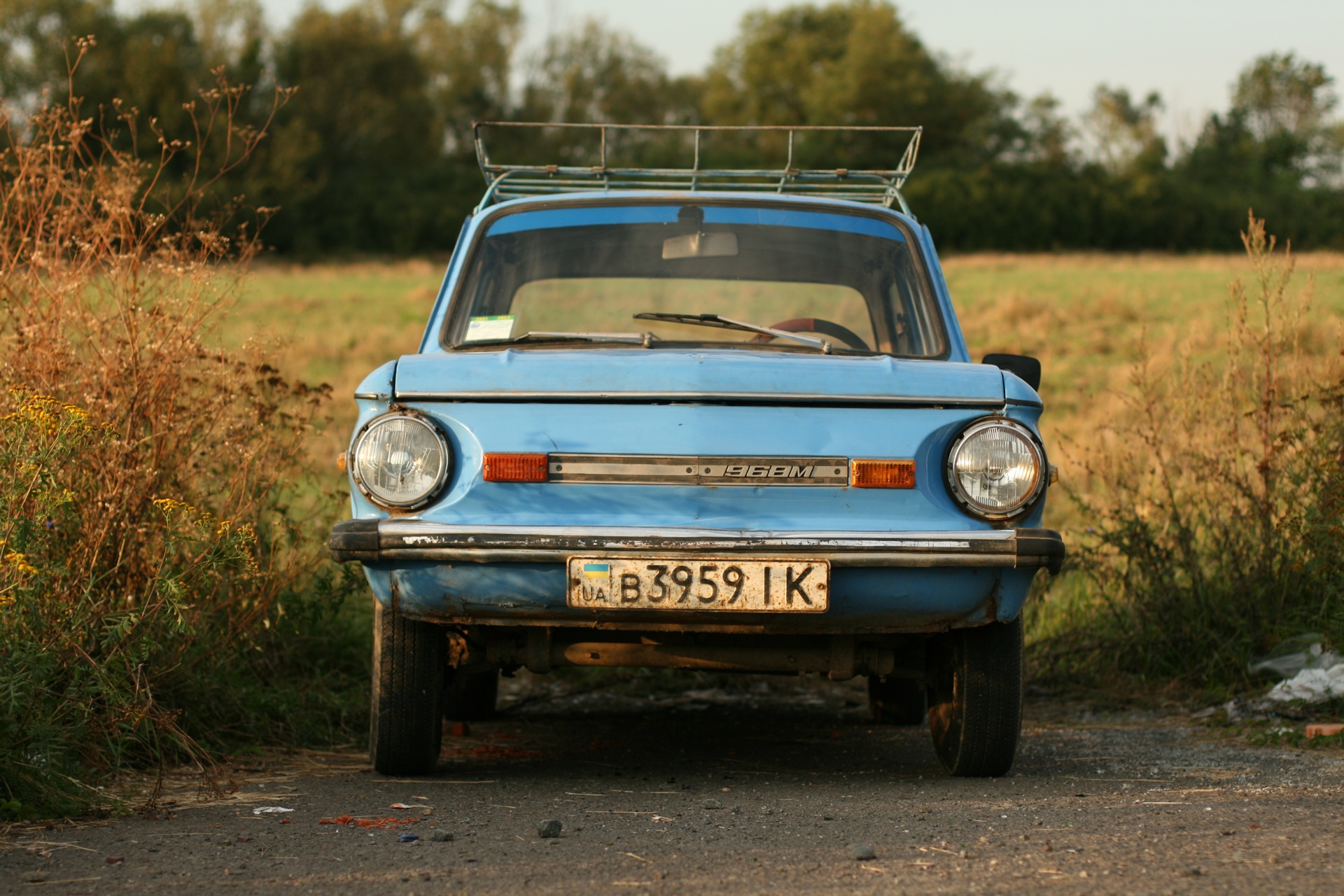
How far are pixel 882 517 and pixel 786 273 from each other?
1513mm

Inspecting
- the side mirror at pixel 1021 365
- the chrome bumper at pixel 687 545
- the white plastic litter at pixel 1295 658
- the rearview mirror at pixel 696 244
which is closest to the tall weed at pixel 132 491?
the chrome bumper at pixel 687 545

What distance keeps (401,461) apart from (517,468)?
12.4 inches

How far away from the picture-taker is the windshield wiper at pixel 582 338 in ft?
13.8

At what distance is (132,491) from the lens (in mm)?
4613

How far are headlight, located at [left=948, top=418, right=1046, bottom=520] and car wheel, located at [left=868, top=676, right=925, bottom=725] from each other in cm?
188

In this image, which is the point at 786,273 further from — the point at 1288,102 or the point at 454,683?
the point at 1288,102

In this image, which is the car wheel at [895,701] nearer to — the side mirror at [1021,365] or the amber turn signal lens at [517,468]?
the side mirror at [1021,365]

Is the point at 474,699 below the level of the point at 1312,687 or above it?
below

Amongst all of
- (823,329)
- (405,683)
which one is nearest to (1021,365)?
(823,329)

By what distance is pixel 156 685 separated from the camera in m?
4.32

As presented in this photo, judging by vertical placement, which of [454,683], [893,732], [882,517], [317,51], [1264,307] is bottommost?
[893,732]

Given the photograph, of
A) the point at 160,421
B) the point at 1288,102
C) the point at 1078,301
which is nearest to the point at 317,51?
the point at 1078,301

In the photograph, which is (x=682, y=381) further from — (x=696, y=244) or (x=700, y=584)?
(x=696, y=244)

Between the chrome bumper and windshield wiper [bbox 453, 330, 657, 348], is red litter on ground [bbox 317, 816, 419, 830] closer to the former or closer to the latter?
the chrome bumper
